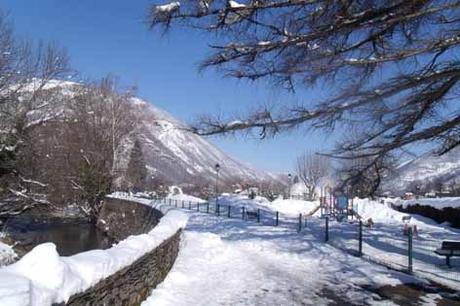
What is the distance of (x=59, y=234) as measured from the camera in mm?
33719

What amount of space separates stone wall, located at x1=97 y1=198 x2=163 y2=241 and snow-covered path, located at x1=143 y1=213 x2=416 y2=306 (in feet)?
32.4

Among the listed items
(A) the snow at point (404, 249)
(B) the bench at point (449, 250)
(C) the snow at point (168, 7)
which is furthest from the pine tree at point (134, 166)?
(C) the snow at point (168, 7)

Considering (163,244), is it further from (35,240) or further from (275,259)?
(35,240)

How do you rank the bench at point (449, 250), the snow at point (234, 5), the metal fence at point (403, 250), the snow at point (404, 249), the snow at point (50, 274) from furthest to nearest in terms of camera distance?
the bench at point (449, 250)
the metal fence at point (403, 250)
the snow at point (404, 249)
the snow at point (234, 5)
the snow at point (50, 274)

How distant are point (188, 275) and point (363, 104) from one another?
5.24m

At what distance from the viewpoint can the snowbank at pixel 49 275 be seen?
12.3 ft

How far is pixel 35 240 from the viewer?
29.6 metres

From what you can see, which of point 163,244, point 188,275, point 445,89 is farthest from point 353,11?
point 188,275

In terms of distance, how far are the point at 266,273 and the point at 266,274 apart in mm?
125

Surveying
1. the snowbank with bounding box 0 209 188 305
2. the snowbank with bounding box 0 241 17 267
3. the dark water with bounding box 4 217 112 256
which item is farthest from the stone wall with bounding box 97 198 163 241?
the snowbank with bounding box 0 209 188 305

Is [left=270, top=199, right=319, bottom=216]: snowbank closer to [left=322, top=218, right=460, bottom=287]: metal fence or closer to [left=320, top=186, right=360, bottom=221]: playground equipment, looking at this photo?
[left=320, top=186, right=360, bottom=221]: playground equipment

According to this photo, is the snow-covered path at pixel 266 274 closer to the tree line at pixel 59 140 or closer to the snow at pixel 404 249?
the snow at pixel 404 249

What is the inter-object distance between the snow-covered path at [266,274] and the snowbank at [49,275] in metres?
2.82

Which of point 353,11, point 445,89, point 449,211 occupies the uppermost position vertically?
point 353,11
